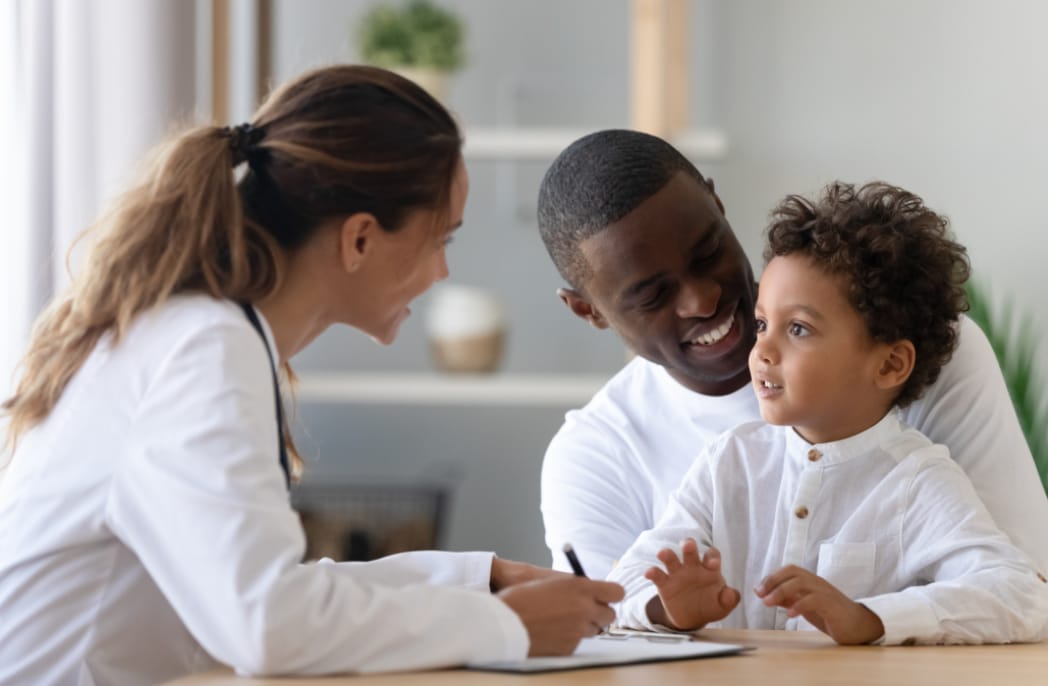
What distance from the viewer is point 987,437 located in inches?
57.3

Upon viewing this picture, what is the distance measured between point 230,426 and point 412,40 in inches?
96.3

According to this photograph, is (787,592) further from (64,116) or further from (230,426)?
(64,116)

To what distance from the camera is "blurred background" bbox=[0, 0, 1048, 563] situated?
10.6ft

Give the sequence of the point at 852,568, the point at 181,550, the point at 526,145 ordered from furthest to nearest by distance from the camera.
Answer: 1. the point at 526,145
2. the point at 852,568
3. the point at 181,550

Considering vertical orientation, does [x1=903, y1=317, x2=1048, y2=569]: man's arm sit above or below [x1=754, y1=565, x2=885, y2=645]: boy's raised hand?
above

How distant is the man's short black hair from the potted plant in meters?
1.55

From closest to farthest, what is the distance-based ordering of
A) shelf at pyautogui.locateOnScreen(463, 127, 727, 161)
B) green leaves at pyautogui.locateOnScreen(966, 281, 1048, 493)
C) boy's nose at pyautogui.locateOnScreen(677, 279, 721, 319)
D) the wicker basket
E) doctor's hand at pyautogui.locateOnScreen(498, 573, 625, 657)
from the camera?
doctor's hand at pyautogui.locateOnScreen(498, 573, 625, 657) < boy's nose at pyautogui.locateOnScreen(677, 279, 721, 319) < green leaves at pyautogui.locateOnScreen(966, 281, 1048, 493) < shelf at pyautogui.locateOnScreen(463, 127, 727, 161) < the wicker basket

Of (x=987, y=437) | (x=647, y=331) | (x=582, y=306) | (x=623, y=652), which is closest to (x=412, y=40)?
(x=582, y=306)

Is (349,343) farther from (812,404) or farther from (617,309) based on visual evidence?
(812,404)

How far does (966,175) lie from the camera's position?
11.0 ft

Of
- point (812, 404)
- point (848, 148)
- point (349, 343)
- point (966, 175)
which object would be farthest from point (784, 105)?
point (812, 404)

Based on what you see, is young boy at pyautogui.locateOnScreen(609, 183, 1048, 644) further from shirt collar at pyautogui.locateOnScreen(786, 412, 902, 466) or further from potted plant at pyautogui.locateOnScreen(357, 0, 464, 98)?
potted plant at pyautogui.locateOnScreen(357, 0, 464, 98)

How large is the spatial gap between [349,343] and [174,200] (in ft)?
8.57

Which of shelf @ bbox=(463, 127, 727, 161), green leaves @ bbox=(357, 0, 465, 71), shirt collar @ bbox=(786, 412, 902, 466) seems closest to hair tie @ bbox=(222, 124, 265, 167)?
shirt collar @ bbox=(786, 412, 902, 466)
